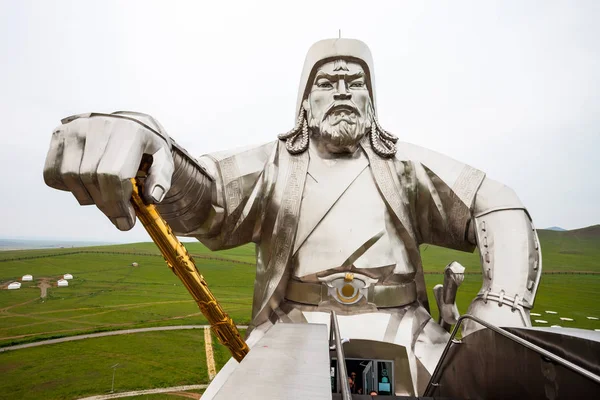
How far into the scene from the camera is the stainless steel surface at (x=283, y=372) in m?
0.81

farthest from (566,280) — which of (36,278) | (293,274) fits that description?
(36,278)

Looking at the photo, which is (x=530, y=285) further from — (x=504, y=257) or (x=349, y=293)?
(x=349, y=293)

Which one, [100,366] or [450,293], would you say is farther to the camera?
[100,366]

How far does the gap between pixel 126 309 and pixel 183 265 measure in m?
10.5

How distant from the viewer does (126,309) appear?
10875mm

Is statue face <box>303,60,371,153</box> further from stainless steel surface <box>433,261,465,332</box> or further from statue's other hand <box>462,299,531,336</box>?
statue's other hand <box>462,299,531,336</box>

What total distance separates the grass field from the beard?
17.8 ft

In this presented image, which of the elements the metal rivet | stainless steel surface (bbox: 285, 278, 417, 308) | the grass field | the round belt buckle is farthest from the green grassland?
the metal rivet

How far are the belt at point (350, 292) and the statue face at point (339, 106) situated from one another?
41.7 inches

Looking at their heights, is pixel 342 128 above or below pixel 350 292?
above

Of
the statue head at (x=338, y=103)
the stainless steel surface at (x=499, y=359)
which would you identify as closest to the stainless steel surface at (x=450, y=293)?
the stainless steel surface at (x=499, y=359)

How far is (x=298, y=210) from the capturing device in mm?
2705

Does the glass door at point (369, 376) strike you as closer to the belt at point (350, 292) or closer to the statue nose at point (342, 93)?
the belt at point (350, 292)

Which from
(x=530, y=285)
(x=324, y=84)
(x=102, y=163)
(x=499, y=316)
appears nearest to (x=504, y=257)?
(x=530, y=285)
